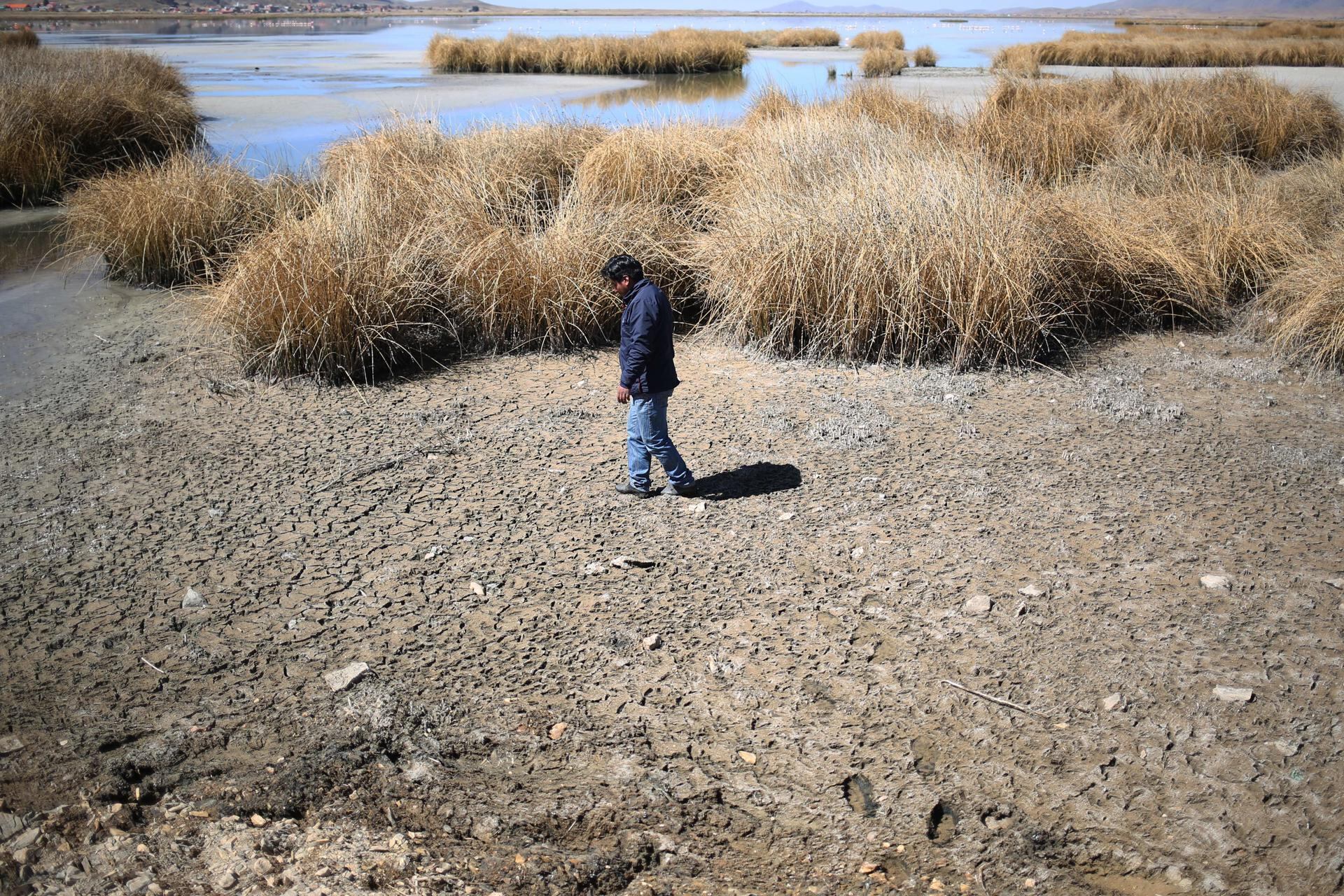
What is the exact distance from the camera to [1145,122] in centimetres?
1152

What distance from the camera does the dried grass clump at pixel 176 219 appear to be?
28.7 feet

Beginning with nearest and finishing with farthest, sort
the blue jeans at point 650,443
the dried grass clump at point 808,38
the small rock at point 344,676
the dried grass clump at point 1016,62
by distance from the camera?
the small rock at point 344,676, the blue jeans at point 650,443, the dried grass clump at point 1016,62, the dried grass clump at point 808,38

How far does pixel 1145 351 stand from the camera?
693cm

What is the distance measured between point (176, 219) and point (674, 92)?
64.1ft

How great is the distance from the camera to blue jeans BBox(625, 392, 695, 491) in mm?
4754

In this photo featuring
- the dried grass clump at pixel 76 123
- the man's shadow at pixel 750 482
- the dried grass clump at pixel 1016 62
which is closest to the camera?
the man's shadow at pixel 750 482

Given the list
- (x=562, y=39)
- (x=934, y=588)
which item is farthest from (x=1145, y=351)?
(x=562, y=39)

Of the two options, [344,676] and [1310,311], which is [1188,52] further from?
[344,676]

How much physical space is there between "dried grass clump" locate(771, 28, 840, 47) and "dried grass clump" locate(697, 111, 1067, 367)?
44.5 meters

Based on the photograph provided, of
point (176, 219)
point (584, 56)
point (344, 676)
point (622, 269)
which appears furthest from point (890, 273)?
point (584, 56)

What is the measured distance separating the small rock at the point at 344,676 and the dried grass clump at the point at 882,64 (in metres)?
27.1

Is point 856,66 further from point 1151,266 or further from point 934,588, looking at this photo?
point 934,588

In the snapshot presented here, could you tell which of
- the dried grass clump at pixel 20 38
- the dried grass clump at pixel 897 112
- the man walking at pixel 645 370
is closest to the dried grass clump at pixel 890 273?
the man walking at pixel 645 370

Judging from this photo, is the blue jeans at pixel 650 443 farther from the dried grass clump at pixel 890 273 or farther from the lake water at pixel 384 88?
the lake water at pixel 384 88
